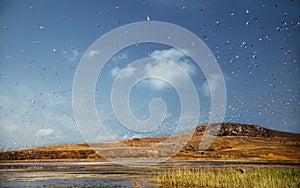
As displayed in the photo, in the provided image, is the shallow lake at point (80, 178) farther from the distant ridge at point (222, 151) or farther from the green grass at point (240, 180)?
the distant ridge at point (222, 151)

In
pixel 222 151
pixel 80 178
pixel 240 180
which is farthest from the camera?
pixel 222 151

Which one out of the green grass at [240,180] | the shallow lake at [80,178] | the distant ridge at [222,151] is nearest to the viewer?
the green grass at [240,180]

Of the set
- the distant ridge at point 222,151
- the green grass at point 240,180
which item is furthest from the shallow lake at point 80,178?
the distant ridge at point 222,151

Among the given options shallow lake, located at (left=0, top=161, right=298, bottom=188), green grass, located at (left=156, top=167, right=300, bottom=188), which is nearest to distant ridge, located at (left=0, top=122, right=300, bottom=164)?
shallow lake, located at (left=0, top=161, right=298, bottom=188)

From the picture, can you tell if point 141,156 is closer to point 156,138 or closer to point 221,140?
point 221,140

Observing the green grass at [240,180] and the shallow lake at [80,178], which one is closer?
the green grass at [240,180]

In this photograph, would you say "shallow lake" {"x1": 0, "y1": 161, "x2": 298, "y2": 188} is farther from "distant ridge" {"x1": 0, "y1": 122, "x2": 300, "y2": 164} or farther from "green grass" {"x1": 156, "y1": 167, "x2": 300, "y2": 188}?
"distant ridge" {"x1": 0, "y1": 122, "x2": 300, "y2": 164}

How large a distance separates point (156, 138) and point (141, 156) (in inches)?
1391

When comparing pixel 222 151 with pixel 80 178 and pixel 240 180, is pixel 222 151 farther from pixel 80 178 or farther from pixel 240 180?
pixel 240 180

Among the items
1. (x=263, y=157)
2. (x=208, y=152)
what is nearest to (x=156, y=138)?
(x=208, y=152)

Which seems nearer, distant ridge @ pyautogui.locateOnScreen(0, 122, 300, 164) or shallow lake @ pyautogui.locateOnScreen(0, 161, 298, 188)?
shallow lake @ pyautogui.locateOnScreen(0, 161, 298, 188)

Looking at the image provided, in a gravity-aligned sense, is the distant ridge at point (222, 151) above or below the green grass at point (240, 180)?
above

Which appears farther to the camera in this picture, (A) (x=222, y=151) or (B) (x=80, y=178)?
(A) (x=222, y=151)

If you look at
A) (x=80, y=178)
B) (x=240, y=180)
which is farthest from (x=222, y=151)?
(x=240, y=180)
